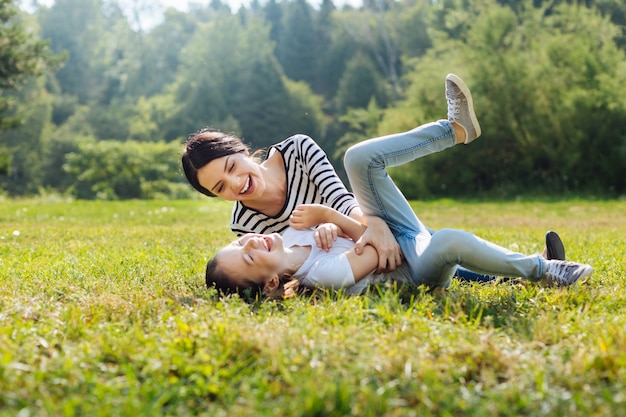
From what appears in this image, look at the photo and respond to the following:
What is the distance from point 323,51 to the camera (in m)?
51.4

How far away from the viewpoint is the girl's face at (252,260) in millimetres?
3414

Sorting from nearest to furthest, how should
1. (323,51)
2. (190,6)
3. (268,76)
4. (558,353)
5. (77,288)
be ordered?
(558,353) < (77,288) < (268,76) < (323,51) < (190,6)

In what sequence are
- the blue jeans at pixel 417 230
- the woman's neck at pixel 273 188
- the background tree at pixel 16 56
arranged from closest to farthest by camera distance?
1. the blue jeans at pixel 417 230
2. the woman's neck at pixel 273 188
3. the background tree at pixel 16 56

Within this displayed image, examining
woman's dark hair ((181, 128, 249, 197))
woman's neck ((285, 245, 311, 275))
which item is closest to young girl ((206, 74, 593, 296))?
woman's neck ((285, 245, 311, 275))

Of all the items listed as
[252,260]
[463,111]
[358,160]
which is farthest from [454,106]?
[252,260]

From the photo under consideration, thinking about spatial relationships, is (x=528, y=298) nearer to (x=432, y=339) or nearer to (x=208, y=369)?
(x=432, y=339)

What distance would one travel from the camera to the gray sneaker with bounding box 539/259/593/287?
3.51 meters

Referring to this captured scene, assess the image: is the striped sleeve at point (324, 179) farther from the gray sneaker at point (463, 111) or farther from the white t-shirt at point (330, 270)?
the gray sneaker at point (463, 111)

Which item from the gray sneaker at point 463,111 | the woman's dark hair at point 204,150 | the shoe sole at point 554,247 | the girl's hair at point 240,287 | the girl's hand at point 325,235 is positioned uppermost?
the gray sneaker at point 463,111

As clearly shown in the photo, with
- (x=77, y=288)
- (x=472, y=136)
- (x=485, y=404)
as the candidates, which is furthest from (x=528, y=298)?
(x=77, y=288)

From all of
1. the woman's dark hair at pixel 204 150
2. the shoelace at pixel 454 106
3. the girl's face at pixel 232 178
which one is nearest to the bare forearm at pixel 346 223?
the girl's face at pixel 232 178

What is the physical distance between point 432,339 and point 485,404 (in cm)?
46

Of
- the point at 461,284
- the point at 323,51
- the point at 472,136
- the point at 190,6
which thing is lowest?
the point at 461,284

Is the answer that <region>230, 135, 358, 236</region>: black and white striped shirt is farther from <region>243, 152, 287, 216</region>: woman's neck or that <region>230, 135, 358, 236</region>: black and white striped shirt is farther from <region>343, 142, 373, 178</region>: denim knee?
<region>343, 142, 373, 178</region>: denim knee
